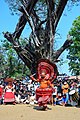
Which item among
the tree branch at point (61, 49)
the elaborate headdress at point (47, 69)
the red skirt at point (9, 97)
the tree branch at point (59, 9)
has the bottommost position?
the red skirt at point (9, 97)

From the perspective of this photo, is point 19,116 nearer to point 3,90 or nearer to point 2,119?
point 2,119

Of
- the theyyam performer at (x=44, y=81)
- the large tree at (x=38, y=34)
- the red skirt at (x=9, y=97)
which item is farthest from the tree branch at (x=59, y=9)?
the theyyam performer at (x=44, y=81)

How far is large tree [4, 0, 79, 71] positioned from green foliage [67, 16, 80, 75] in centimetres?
2188

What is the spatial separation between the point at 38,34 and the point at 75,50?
25084mm

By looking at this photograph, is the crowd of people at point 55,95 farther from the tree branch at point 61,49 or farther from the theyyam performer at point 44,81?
the tree branch at point 61,49

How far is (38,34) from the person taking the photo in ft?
86.3

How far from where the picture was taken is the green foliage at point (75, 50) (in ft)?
163

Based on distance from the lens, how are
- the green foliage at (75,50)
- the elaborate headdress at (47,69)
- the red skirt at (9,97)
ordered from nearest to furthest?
1. the elaborate headdress at (47,69)
2. the red skirt at (9,97)
3. the green foliage at (75,50)

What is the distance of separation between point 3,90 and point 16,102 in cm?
118

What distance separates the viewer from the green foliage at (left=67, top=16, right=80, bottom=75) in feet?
163

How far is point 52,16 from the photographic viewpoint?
25.7 metres

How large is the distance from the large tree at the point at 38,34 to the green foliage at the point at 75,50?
21878 mm

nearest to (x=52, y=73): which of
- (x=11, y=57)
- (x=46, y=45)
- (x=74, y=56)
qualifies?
(x=46, y=45)

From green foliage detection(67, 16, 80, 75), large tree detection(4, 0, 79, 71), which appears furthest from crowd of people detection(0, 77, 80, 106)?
green foliage detection(67, 16, 80, 75)
